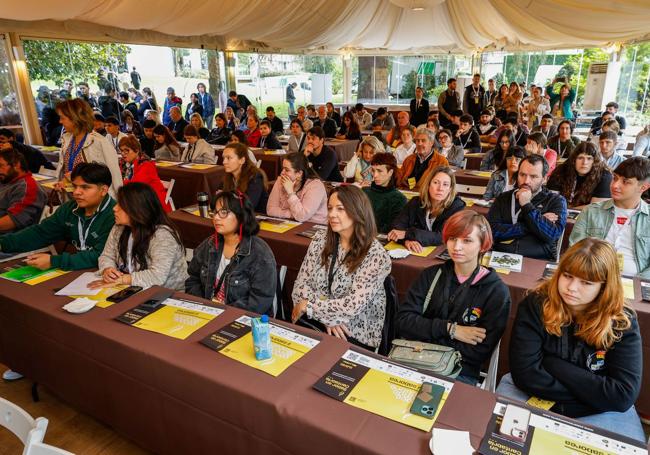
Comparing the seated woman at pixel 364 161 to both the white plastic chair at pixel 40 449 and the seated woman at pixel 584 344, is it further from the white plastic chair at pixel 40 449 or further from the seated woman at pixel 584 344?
the white plastic chair at pixel 40 449

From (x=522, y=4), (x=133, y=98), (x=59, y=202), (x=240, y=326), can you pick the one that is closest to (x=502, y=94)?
(x=522, y=4)

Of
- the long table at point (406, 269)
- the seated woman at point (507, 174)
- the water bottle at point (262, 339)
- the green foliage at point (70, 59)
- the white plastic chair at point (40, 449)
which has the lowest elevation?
the long table at point (406, 269)

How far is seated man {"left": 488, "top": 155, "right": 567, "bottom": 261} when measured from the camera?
293 centimetres

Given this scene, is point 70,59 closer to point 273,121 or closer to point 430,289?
point 273,121

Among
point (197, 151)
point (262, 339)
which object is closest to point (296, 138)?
point (197, 151)

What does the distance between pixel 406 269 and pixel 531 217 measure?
0.98 m

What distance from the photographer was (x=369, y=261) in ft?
7.38

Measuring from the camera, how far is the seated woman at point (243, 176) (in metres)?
3.91

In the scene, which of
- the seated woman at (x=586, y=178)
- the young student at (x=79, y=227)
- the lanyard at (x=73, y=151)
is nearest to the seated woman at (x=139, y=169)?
the lanyard at (x=73, y=151)

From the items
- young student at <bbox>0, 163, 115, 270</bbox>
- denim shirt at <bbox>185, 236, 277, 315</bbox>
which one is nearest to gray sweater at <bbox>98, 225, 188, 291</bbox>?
young student at <bbox>0, 163, 115, 270</bbox>

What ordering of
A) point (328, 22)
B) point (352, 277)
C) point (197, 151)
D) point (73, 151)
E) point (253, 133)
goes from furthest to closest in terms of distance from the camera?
point (328, 22), point (253, 133), point (197, 151), point (73, 151), point (352, 277)

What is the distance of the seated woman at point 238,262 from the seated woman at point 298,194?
115 centimetres

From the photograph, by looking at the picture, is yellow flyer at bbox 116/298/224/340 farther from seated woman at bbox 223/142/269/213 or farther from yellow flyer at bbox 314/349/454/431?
seated woman at bbox 223/142/269/213

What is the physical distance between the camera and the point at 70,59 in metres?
8.55
